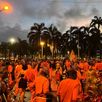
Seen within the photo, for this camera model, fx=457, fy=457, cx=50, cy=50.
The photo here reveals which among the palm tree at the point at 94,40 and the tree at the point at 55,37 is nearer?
the palm tree at the point at 94,40

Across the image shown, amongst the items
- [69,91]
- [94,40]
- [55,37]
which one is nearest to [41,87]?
[69,91]

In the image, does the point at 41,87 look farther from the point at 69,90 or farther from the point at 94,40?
the point at 94,40

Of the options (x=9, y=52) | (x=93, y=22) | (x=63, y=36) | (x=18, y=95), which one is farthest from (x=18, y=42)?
(x=18, y=95)

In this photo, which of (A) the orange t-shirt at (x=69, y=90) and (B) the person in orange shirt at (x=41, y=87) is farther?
(B) the person in orange shirt at (x=41, y=87)

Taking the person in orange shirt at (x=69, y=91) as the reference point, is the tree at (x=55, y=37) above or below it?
above

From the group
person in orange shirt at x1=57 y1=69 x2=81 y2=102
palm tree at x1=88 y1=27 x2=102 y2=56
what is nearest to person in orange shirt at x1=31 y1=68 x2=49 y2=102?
person in orange shirt at x1=57 y1=69 x2=81 y2=102

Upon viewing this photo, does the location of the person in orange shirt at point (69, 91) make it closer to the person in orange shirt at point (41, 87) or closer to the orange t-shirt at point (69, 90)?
the orange t-shirt at point (69, 90)

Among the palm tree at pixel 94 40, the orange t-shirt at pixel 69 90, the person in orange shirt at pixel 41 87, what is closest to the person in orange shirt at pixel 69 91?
the orange t-shirt at pixel 69 90

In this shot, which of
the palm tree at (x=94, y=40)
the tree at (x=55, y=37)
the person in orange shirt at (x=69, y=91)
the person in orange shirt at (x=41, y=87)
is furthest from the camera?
the tree at (x=55, y=37)

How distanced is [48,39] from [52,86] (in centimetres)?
11412

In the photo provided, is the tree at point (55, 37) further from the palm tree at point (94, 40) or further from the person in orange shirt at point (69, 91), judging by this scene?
the person in orange shirt at point (69, 91)

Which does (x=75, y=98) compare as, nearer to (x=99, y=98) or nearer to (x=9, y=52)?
(x=99, y=98)

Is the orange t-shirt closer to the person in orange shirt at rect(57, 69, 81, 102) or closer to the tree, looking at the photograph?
the person in orange shirt at rect(57, 69, 81, 102)

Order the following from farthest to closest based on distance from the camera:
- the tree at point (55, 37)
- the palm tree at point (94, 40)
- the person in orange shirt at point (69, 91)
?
the tree at point (55, 37) → the palm tree at point (94, 40) → the person in orange shirt at point (69, 91)
